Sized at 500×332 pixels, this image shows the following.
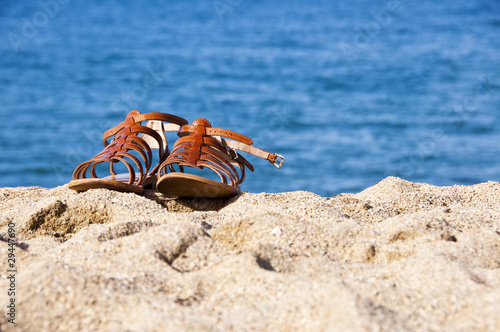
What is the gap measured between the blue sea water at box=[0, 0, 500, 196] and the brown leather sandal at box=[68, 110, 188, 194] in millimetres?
5965

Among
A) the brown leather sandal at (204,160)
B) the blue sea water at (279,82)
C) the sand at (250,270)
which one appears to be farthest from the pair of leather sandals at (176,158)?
the blue sea water at (279,82)

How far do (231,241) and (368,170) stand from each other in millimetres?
8032

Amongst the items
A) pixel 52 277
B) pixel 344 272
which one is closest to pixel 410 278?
pixel 344 272

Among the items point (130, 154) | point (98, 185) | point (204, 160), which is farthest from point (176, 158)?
point (98, 185)

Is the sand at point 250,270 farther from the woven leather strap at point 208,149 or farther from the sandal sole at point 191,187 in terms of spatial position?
the woven leather strap at point 208,149

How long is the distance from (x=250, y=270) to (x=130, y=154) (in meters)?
1.85

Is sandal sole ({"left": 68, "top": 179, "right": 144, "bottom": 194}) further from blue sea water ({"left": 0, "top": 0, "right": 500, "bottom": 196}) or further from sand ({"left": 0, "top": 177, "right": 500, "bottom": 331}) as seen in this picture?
blue sea water ({"left": 0, "top": 0, "right": 500, "bottom": 196})

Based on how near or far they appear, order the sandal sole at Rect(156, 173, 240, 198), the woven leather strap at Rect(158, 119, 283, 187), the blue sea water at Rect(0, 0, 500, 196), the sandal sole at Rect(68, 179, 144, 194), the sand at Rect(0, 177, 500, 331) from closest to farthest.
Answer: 1. the sand at Rect(0, 177, 500, 331)
2. the sandal sole at Rect(156, 173, 240, 198)
3. the sandal sole at Rect(68, 179, 144, 194)
4. the woven leather strap at Rect(158, 119, 283, 187)
5. the blue sea water at Rect(0, 0, 500, 196)

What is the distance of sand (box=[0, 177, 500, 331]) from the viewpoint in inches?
70.6

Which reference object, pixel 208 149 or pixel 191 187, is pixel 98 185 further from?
pixel 208 149

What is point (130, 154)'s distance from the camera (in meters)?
3.71

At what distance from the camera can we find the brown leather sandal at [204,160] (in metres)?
3.45

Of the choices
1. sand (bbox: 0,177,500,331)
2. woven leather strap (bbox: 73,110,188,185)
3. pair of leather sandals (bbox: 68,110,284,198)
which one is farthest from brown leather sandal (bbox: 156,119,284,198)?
sand (bbox: 0,177,500,331)

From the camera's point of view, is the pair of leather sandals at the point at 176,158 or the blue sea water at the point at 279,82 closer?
the pair of leather sandals at the point at 176,158
